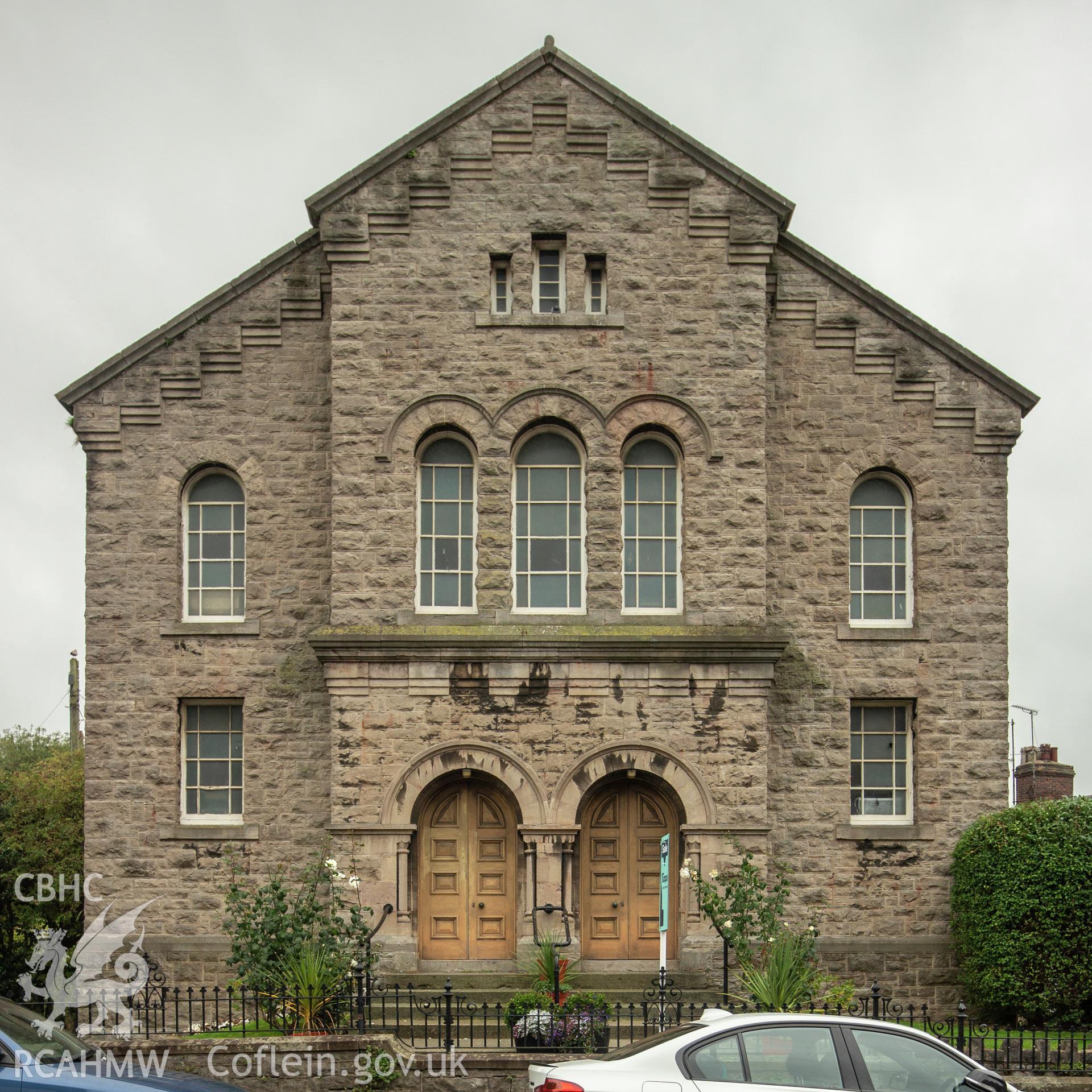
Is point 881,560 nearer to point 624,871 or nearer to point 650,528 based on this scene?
point 650,528

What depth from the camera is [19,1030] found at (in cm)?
1075

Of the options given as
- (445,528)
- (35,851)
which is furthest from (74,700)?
(445,528)

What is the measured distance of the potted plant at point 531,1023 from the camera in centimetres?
1467

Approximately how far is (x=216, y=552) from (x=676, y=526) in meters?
6.41

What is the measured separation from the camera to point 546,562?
63.0ft

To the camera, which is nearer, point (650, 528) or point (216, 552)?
point (650, 528)

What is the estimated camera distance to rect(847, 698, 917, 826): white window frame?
19.4 metres

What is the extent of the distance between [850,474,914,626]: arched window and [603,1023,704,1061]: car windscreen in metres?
10.2

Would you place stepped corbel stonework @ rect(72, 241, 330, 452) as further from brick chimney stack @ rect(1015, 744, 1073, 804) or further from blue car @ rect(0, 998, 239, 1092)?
brick chimney stack @ rect(1015, 744, 1073, 804)

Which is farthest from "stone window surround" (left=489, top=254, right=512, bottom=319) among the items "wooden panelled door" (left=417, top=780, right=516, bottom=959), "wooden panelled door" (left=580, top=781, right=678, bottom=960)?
"wooden panelled door" (left=580, top=781, right=678, bottom=960)

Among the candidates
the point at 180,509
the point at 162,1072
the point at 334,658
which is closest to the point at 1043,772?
the point at 334,658

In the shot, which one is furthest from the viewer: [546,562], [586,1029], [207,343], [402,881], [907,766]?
[207,343]

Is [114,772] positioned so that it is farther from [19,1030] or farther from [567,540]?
[19,1030]

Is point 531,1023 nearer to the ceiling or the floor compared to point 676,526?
nearer to the floor
